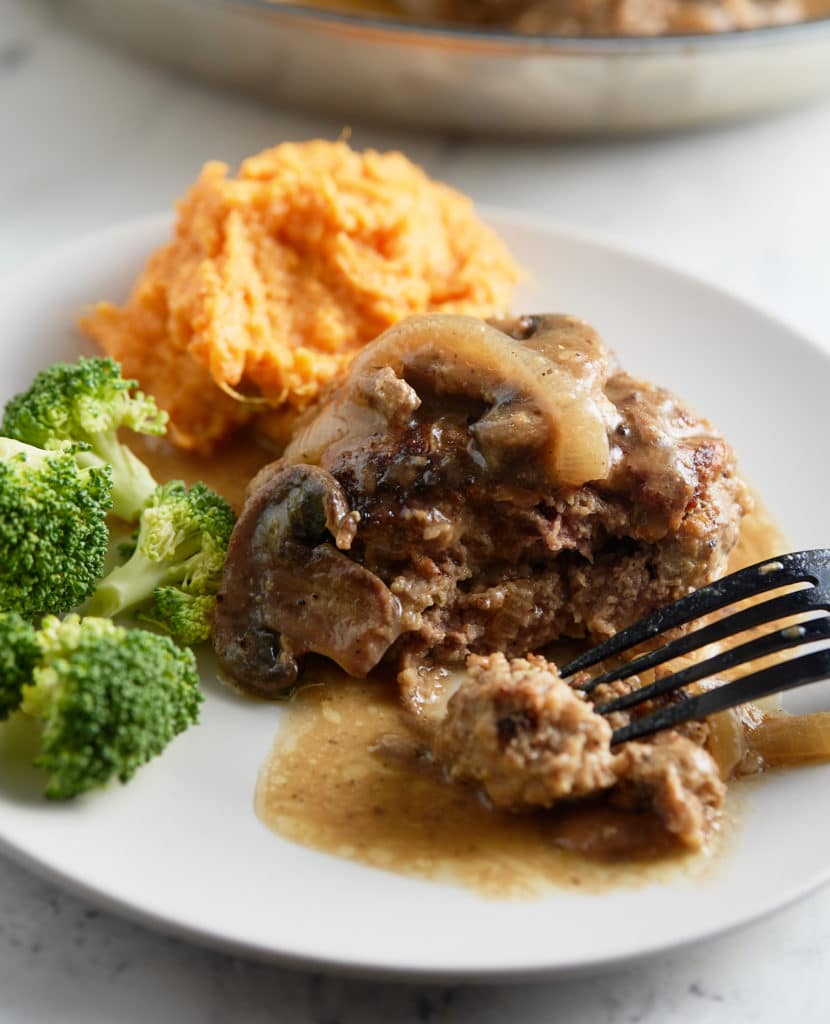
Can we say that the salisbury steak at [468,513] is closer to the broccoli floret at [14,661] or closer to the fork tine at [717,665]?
the fork tine at [717,665]

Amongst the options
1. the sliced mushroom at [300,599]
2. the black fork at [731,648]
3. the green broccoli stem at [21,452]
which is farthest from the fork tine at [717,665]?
the green broccoli stem at [21,452]

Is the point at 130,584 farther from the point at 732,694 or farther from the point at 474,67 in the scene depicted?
the point at 474,67

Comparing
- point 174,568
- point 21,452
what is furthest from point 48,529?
point 174,568

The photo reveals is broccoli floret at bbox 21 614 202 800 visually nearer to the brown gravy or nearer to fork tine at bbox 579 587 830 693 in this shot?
the brown gravy

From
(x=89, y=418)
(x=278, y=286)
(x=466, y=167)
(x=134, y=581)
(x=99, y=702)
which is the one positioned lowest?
(x=134, y=581)

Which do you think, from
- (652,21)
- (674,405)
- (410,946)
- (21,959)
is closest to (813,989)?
(410,946)

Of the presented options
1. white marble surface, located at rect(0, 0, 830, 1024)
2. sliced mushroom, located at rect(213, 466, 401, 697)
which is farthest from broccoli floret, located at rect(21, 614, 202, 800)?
white marble surface, located at rect(0, 0, 830, 1024)
